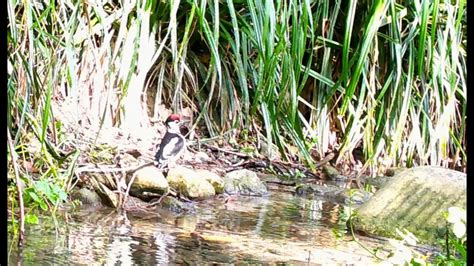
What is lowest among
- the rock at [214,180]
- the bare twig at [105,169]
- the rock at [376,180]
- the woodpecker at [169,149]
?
the rock at [376,180]

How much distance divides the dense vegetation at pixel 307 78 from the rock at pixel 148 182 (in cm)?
72

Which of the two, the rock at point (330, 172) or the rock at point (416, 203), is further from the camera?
the rock at point (330, 172)

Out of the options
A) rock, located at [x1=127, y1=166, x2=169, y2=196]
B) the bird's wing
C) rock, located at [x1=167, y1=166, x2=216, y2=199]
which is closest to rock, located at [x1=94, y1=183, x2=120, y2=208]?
rock, located at [x1=127, y1=166, x2=169, y2=196]

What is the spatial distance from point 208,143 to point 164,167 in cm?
119

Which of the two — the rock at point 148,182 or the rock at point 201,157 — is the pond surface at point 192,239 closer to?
the rock at point 148,182

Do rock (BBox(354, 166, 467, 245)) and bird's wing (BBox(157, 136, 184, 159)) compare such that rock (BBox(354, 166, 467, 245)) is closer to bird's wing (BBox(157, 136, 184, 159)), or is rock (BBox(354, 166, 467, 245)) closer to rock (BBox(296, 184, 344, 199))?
rock (BBox(296, 184, 344, 199))

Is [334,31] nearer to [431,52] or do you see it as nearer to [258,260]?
[431,52]

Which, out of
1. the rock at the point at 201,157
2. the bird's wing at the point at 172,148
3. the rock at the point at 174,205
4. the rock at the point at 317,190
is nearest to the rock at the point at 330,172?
the rock at the point at 317,190

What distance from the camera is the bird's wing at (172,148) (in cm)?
377

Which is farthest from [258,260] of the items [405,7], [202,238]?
[405,7]

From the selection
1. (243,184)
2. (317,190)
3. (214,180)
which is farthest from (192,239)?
(317,190)

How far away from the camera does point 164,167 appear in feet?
12.1

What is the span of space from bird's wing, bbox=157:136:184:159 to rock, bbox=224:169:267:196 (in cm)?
32

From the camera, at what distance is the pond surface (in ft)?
7.14
